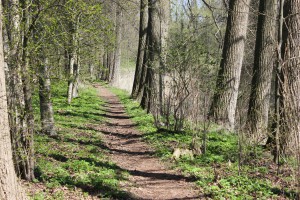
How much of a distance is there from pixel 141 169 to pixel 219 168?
1792 mm

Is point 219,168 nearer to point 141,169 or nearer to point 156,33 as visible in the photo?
point 141,169

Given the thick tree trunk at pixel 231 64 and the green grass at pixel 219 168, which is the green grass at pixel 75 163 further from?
the thick tree trunk at pixel 231 64

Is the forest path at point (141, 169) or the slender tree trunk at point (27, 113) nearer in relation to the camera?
the slender tree trunk at point (27, 113)

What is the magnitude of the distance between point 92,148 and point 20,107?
3332 mm

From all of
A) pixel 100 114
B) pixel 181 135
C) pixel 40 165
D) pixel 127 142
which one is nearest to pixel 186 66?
pixel 181 135

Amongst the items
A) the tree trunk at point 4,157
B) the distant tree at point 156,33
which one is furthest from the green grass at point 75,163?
the distant tree at point 156,33

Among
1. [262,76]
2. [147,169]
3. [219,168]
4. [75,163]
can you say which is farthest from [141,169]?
[262,76]

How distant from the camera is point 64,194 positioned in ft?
16.2

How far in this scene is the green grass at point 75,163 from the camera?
17.5 ft

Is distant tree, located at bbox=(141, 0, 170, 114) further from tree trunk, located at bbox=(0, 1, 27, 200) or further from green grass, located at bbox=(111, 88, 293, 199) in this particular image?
tree trunk, located at bbox=(0, 1, 27, 200)

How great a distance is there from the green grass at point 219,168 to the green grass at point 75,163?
5.01ft

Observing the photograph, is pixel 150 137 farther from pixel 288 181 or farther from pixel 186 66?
pixel 288 181

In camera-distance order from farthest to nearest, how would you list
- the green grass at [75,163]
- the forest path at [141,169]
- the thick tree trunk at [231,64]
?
the thick tree trunk at [231,64] → the forest path at [141,169] → the green grass at [75,163]

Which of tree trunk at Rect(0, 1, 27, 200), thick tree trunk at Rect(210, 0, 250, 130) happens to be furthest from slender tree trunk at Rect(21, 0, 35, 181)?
thick tree trunk at Rect(210, 0, 250, 130)
